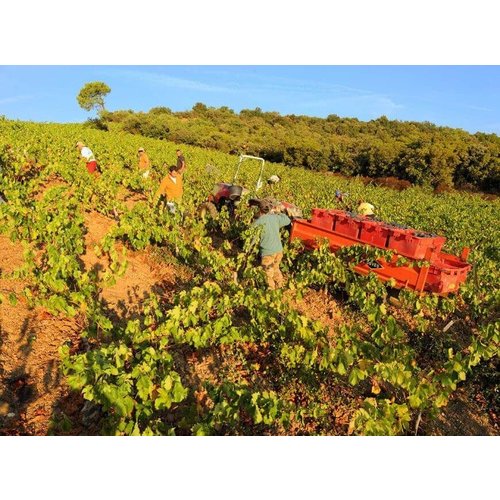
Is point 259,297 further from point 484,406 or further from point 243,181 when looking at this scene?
point 243,181

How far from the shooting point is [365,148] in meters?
36.8

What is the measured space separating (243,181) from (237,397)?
606 inches

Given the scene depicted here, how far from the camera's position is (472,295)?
6.21 meters

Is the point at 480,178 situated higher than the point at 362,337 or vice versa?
the point at 480,178

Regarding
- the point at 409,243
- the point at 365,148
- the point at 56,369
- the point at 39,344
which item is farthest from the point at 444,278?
the point at 365,148

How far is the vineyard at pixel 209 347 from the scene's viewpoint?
3082mm

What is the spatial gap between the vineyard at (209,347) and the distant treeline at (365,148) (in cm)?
2649

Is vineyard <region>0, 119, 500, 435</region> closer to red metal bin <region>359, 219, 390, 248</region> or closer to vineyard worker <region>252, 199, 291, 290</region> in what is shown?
vineyard worker <region>252, 199, 291, 290</region>

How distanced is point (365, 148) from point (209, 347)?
35047mm

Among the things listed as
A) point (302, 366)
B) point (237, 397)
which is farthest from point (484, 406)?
point (237, 397)

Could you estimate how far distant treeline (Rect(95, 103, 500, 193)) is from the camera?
31422mm

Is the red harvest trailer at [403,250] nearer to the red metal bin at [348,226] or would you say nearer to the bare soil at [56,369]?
the red metal bin at [348,226]

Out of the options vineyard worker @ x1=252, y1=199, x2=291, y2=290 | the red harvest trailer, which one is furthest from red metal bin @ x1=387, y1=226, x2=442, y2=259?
vineyard worker @ x1=252, y1=199, x2=291, y2=290

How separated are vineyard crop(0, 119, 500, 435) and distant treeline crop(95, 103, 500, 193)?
2649cm
